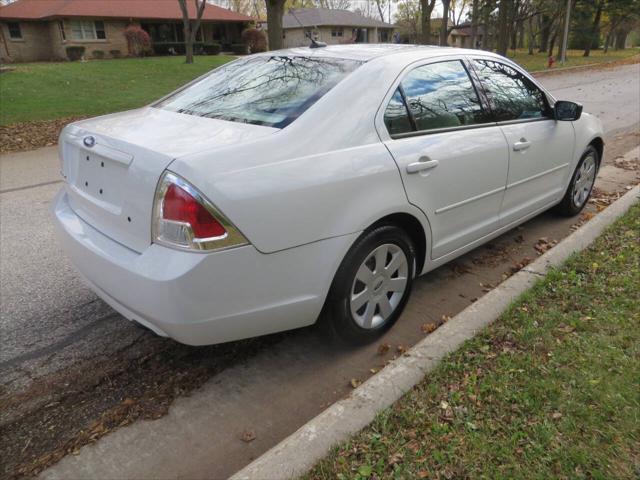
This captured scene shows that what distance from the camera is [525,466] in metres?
2.13

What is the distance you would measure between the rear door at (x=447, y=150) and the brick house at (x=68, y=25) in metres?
34.1

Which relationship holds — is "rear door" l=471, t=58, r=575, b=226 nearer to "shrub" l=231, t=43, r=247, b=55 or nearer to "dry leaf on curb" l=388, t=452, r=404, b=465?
"dry leaf on curb" l=388, t=452, r=404, b=465

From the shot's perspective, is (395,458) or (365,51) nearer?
(395,458)

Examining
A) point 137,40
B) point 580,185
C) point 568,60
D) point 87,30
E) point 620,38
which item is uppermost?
point 87,30

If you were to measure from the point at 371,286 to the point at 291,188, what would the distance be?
88cm

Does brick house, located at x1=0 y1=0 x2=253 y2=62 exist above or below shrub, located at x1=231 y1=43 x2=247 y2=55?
above

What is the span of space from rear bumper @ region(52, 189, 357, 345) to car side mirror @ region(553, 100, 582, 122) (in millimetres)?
2708

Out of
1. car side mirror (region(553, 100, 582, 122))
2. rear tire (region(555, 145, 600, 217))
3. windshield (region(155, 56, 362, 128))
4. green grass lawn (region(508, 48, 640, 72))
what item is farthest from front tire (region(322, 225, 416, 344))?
green grass lawn (region(508, 48, 640, 72))

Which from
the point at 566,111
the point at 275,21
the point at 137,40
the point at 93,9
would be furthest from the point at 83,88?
the point at 93,9

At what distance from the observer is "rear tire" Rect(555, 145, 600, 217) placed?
5.11 m

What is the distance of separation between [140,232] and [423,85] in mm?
1968

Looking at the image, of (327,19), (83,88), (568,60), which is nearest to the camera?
(83,88)

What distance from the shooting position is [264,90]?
3129mm

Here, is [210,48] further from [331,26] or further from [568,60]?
[568,60]
